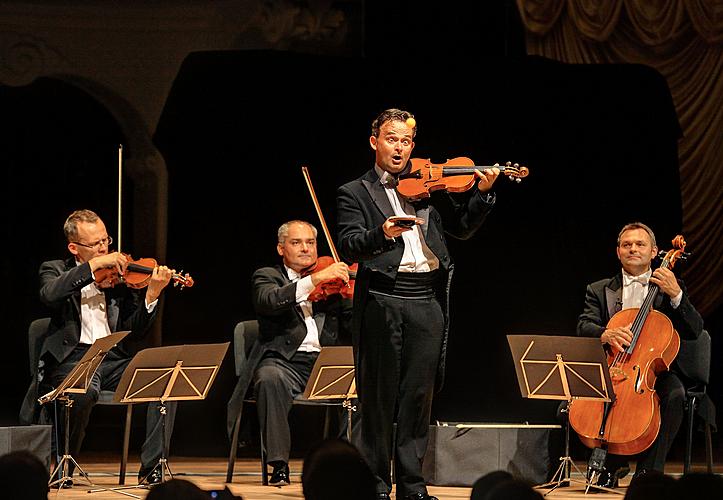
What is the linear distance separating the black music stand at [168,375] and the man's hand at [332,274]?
26.2 inches

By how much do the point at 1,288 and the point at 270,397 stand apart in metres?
2.21

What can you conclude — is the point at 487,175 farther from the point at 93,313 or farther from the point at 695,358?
the point at 93,313

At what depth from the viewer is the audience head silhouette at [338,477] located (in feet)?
7.43

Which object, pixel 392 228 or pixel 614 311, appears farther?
pixel 614 311

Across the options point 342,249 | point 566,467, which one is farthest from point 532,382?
point 342,249

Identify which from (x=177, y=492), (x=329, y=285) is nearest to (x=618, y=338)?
(x=329, y=285)

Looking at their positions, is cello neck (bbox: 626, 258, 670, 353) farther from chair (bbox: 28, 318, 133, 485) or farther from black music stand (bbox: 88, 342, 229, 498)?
chair (bbox: 28, 318, 133, 485)

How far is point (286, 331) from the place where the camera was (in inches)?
217

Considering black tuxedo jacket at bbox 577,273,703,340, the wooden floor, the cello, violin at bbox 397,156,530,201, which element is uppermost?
violin at bbox 397,156,530,201

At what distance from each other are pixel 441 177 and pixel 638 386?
1550mm

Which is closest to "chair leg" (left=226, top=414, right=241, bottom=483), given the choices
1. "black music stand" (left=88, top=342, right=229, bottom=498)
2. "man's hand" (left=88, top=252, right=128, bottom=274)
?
"black music stand" (left=88, top=342, right=229, bottom=498)

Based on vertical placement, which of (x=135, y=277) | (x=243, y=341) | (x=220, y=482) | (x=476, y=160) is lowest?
(x=220, y=482)

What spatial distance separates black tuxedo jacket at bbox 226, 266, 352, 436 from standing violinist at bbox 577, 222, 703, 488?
3.93ft

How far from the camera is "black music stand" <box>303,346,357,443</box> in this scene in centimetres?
504
